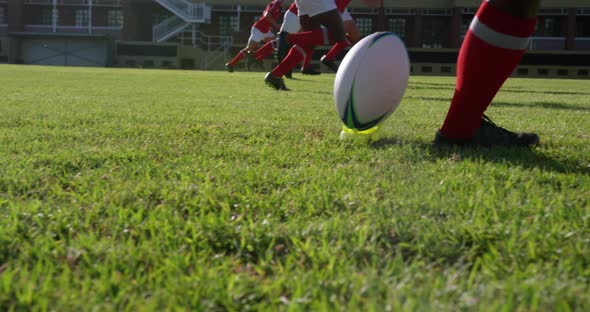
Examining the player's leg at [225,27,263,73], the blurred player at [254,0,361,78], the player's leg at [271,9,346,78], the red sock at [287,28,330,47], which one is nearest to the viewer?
the player's leg at [271,9,346,78]

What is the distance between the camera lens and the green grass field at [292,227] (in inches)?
45.9

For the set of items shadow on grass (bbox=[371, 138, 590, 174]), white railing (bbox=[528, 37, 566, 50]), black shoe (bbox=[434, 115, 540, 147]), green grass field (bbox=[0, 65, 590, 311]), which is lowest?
green grass field (bbox=[0, 65, 590, 311])

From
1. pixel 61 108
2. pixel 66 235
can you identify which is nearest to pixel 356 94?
pixel 66 235

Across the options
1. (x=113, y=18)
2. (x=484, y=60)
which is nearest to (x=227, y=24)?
(x=113, y=18)

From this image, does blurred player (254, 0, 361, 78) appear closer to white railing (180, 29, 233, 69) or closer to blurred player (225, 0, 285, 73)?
blurred player (225, 0, 285, 73)

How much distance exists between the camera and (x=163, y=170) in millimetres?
2361

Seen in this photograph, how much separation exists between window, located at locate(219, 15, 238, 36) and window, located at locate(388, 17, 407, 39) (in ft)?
36.3

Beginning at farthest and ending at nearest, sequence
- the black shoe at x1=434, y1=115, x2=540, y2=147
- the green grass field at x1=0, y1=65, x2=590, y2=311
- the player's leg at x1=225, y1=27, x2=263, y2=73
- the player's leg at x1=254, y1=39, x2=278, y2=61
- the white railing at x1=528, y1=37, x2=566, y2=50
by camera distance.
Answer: the white railing at x1=528, y1=37, x2=566, y2=50
the player's leg at x1=225, y1=27, x2=263, y2=73
the player's leg at x1=254, y1=39, x2=278, y2=61
the black shoe at x1=434, y1=115, x2=540, y2=147
the green grass field at x1=0, y1=65, x2=590, y2=311

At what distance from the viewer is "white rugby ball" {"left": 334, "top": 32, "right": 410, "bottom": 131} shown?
10.4 feet

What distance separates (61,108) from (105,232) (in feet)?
13.0

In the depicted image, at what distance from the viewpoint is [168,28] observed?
37.5 m

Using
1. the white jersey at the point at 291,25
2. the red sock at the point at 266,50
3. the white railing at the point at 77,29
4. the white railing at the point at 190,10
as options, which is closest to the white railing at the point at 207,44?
the white railing at the point at 190,10

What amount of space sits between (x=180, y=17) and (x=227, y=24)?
4671mm

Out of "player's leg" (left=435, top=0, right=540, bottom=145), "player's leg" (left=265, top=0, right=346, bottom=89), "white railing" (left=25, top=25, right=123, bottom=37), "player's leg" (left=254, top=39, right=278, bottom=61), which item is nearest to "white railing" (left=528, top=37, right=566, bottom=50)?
"white railing" (left=25, top=25, right=123, bottom=37)
